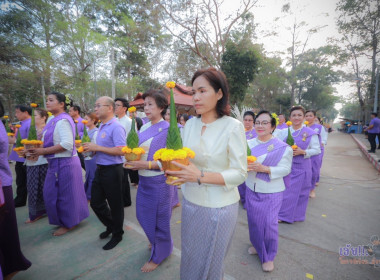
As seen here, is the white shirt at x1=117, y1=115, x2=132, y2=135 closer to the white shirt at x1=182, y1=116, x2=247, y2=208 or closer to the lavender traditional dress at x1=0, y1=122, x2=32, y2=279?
the lavender traditional dress at x1=0, y1=122, x2=32, y2=279

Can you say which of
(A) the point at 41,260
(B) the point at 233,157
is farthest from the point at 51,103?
(B) the point at 233,157

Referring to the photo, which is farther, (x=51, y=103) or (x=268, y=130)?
(x=51, y=103)

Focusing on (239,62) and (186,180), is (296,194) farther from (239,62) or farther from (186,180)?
(239,62)

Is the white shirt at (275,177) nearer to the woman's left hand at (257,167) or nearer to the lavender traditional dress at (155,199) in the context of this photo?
the woman's left hand at (257,167)

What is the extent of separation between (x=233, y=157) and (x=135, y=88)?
22612 mm

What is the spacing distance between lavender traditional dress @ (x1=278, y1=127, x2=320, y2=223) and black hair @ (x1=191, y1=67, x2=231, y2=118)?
2763mm

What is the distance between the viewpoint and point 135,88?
872 inches

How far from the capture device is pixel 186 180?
1.20 m

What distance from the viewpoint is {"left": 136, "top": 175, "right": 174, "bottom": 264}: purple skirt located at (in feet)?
7.67

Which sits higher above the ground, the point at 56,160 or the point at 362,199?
the point at 56,160

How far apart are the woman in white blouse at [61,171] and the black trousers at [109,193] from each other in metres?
0.62

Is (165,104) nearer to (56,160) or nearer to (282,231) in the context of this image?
(56,160)

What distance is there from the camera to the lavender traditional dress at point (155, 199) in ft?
7.66

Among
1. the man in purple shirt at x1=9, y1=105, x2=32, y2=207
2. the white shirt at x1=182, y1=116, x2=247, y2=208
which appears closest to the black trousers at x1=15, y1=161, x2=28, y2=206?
the man in purple shirt at x1=9, y1=105, x2=32, y2=207
